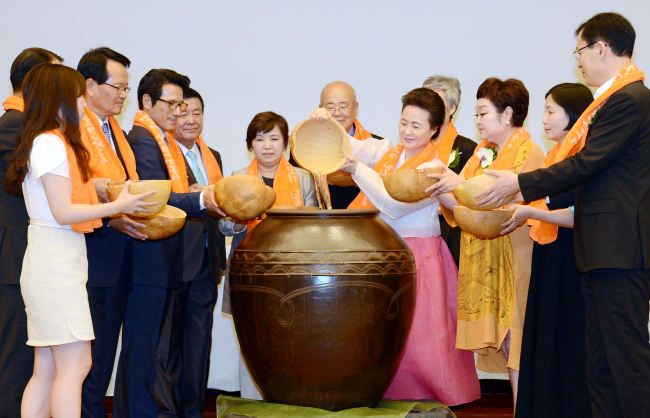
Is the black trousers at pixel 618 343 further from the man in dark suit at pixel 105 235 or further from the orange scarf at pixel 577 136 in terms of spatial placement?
the man in dark suit at pixel 105 235

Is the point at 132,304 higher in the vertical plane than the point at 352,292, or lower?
lower

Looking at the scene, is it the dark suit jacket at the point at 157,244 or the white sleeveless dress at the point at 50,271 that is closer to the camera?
the white sleeveless dress at the point at 50,271

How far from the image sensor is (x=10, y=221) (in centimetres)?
244

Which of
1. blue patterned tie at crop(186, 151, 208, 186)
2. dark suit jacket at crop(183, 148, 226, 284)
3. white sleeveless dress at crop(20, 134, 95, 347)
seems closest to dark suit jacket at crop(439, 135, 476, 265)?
dark suit jacket at crop(183, 148, 226, 284)

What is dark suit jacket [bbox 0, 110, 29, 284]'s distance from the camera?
241cm

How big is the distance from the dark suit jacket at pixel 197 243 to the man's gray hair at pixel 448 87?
4.63 feet

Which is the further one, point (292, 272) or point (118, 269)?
point (118, 269)

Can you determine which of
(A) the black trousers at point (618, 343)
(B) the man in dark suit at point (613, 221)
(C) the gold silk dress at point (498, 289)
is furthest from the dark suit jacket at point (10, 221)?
(A) the black trousers at point (618, 343)

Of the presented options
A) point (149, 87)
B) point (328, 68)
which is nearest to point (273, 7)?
point (328, 68)

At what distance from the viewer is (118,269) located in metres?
2.68

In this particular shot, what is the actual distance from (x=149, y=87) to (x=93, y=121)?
1.46 feet

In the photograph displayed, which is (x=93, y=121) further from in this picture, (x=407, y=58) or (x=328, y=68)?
(x=407, y=58)

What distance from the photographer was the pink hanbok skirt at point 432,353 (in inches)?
111

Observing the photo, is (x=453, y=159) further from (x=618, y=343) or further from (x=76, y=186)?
(x=76, y=186)
